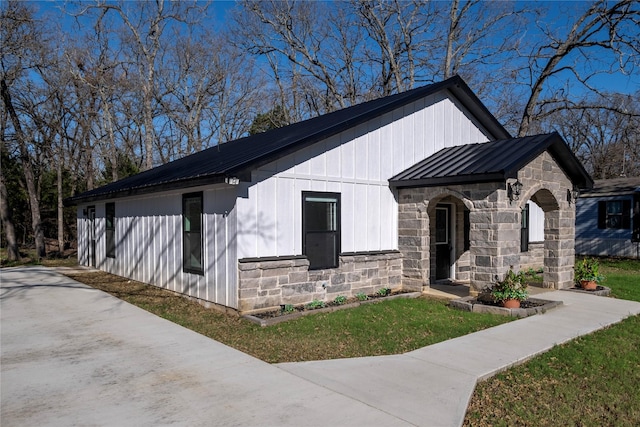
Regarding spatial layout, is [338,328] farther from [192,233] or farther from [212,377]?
[192,233]

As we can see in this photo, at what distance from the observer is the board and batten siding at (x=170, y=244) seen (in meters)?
7.98

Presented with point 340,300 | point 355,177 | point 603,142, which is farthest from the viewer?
point 603,142

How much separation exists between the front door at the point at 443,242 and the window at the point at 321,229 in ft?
11.9

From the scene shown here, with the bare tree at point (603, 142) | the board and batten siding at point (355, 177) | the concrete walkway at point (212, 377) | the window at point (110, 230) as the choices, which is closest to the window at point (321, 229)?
the board and batten siding at point (355, 177)

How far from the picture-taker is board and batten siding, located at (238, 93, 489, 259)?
8.00m

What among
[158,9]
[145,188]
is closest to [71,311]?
[145,188]

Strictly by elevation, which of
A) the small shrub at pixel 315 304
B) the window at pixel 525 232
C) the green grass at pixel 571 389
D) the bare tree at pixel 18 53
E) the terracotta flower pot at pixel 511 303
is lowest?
the green grass at pixel 571 389

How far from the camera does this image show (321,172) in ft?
29.2

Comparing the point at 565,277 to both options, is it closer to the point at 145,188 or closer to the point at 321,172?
the point at 321,172

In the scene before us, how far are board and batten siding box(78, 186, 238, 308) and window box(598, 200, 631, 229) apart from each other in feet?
62.8

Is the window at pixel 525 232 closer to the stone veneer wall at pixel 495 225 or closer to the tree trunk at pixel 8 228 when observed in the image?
the stone veneer wall at pixel 495 225

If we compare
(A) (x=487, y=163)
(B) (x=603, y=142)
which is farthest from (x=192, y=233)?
(B) (x=603, y=142)

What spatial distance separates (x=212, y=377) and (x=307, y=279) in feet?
12.7

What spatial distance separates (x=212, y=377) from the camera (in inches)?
189
